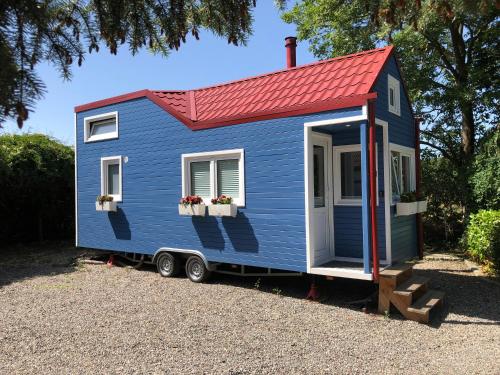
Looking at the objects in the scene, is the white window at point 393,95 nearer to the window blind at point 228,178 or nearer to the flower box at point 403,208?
the flower box at point 403,208

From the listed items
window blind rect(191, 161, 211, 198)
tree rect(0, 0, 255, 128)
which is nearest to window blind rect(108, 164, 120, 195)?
window blind rect(191, 161, 211, 198)

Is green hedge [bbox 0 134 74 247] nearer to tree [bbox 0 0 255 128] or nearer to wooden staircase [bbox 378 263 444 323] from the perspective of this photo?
wooden staircase [bbox 378 263 444 323]

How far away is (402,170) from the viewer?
328 inches

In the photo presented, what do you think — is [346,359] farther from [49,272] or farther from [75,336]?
[49,272]

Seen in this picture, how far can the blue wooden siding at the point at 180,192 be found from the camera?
704 cm

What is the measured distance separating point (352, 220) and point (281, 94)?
2564 mm

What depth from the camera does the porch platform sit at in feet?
20.8

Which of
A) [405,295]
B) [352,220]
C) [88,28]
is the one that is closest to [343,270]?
[405,295]

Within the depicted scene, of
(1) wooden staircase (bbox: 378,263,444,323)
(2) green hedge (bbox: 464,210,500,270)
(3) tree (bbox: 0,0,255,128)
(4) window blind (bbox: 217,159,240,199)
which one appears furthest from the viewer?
(2) green hedge (bbox: 464,210,500,270)

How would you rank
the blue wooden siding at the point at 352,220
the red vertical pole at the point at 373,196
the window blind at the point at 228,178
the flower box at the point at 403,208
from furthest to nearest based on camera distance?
the window blind at the point at 228,178
the flower box at the point at 403,208
the blue wooden siding at the point at 352,220
the red vertical pole at the point at 373,196

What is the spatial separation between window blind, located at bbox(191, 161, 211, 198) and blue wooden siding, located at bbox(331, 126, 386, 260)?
2434mm

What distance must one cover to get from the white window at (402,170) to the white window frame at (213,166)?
8.73 ft

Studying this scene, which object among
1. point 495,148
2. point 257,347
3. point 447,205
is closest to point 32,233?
point 257,347

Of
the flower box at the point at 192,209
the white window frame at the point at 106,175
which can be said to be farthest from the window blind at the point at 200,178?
the white window frame at the point at 106,175
